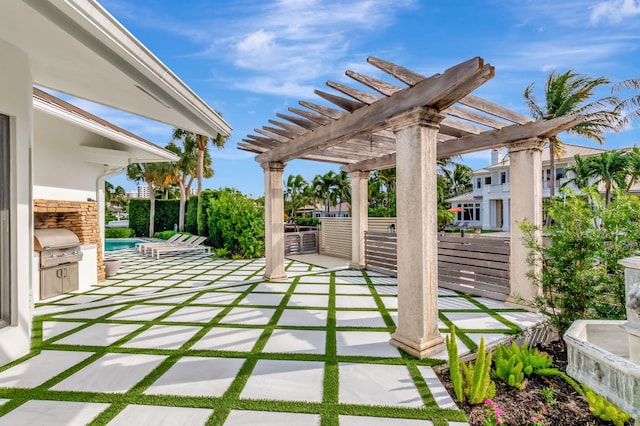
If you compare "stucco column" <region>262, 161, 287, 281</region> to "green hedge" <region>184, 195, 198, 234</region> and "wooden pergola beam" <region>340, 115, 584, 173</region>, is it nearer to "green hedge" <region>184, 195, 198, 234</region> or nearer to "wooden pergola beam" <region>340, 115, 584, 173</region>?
"wooden pergola beam" <region>340, 115, 584, 173</region>

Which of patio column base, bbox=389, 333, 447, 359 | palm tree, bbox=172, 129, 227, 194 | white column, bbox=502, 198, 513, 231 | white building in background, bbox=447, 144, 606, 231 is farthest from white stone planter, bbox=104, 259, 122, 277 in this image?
white column, bbox=502, 198, 513, 231

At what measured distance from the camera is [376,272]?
26.5ft

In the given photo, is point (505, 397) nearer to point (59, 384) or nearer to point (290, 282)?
point (59, 384)

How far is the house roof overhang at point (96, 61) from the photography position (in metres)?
2.28

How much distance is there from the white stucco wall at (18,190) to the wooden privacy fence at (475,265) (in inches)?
261

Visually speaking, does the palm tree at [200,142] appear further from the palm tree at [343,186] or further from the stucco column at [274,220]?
the stucco column at [274,220]

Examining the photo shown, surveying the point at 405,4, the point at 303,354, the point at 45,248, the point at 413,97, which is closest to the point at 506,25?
the point at 405,4

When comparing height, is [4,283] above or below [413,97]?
below

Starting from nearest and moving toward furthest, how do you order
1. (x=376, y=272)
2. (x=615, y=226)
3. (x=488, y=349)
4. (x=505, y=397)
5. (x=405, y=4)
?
(x=505, y=397) < (x=615, y=226) < (x=488, y=349) < (x=405, y=4) < (x=376, y=272)

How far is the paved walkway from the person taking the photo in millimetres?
2367

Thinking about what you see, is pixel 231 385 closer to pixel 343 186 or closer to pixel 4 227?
pixel 4 227

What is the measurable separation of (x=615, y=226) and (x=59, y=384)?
559 cm

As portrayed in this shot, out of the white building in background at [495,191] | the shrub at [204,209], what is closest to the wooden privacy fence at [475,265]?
the shrub at [204,209]

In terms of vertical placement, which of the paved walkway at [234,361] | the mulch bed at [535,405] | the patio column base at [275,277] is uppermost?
the patio column base at [275,277]
